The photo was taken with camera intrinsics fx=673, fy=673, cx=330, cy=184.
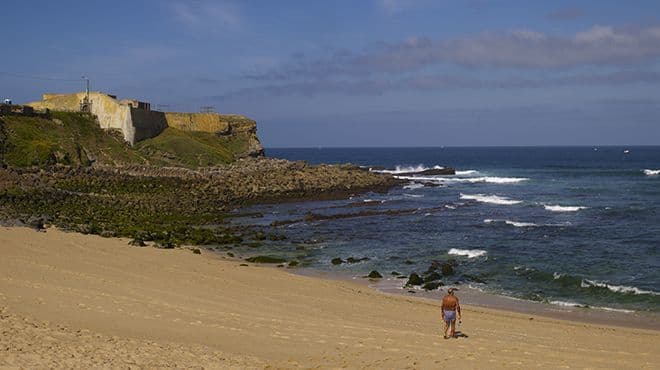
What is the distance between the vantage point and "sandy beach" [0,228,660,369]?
37.4ft

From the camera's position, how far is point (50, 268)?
18141 millimetres

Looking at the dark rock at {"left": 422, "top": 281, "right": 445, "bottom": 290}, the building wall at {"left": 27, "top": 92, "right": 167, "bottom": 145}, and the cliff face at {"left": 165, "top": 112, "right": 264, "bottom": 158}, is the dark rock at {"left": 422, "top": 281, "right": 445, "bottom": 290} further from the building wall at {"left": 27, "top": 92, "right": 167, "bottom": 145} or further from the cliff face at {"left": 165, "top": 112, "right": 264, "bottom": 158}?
the cliff face at {"left": 165, "top": 112, "right": 264, "bottom": 158}

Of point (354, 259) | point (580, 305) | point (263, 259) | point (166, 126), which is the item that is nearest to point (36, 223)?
point (263, 259)

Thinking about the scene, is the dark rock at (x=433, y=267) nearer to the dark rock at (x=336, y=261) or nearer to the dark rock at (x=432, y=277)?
the dark rock at (x=432, y=277)

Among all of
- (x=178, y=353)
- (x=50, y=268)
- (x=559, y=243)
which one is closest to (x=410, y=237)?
(x=559, y=243)

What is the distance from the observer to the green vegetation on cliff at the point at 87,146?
49.2 m

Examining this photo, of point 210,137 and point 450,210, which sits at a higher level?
point 210,137

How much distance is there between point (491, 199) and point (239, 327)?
141ft

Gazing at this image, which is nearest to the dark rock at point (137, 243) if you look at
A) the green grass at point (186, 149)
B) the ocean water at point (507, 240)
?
the ocean water at point (507, 240)

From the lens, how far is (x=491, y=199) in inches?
2127

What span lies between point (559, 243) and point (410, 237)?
7.11m

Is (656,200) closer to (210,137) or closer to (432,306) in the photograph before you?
(432,306)

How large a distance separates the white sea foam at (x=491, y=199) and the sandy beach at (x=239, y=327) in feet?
106

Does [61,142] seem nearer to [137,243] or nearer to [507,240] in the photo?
[137,243]
